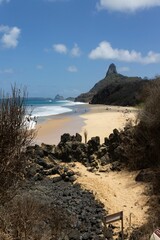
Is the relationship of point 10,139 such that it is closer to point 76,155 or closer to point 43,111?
point 76,155

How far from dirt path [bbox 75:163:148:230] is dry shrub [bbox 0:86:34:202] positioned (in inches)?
181

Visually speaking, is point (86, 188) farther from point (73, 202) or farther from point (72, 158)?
point (72, 158)

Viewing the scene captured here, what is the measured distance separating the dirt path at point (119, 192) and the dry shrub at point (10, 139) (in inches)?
181

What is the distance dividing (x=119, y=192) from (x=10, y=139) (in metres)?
7.89

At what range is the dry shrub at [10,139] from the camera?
30.4 ft

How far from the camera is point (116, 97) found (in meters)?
124

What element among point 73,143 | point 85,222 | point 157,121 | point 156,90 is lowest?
point 85,222

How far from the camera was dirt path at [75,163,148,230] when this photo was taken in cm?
1384

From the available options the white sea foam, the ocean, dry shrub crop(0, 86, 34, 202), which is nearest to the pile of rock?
the ocean

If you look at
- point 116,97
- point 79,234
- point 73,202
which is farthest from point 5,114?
point 116,97

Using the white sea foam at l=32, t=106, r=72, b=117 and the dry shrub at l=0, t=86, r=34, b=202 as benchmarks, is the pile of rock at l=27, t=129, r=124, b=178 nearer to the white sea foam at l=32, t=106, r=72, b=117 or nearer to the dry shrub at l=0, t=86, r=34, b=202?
the dry shrub at l=0, t=86, r=34, b=202

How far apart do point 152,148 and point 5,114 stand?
11076 millimetres

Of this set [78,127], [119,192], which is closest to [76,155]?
[119,192]

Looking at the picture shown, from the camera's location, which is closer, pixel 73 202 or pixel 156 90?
pixel 73 202
